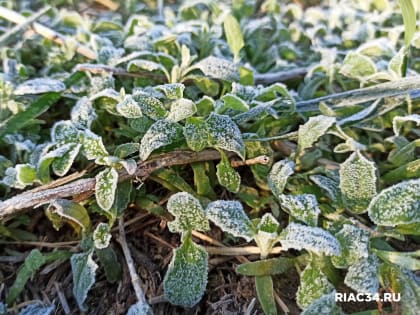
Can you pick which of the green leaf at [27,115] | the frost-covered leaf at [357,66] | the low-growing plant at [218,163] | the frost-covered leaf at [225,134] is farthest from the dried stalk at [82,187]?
the frost-covered leaf at [357,66]

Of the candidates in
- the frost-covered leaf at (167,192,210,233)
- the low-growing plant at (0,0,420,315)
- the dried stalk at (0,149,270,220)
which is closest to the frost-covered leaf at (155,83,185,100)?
the low-growing plant at (0,0,420,315)

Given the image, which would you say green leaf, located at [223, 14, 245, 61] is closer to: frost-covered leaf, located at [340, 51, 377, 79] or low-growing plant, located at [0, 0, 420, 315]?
low-growing plant, located at [0, 0, 420, 315]

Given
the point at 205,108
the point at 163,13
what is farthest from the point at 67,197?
the point at 163,13

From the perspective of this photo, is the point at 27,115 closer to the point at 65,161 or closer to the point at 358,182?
the point at 65,161

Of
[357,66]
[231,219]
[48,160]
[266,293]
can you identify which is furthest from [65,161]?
[357,66]

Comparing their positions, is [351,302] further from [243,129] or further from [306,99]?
[306,99]

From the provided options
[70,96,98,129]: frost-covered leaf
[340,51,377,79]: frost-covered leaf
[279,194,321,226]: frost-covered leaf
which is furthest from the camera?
[340,51,377,79]: frost-covered leaf
